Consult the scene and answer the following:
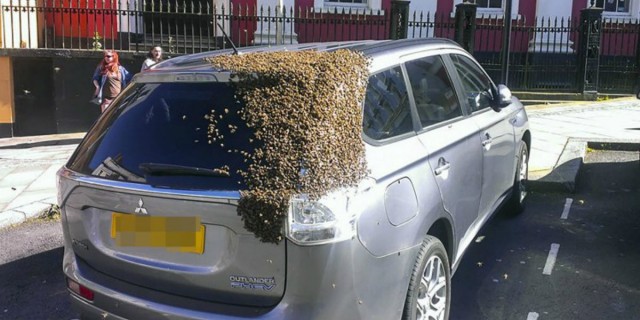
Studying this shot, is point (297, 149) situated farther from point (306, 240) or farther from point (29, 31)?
point (29, 31)

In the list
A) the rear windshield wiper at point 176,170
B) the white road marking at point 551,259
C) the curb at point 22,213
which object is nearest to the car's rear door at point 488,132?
the white road marking at point 551,259

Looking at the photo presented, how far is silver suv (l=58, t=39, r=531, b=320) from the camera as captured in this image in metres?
2.53

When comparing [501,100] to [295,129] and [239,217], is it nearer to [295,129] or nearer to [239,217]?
[295,129]

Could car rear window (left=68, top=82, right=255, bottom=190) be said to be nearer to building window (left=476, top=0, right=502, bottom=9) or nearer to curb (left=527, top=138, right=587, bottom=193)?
curb (left=527, top=138, right=587, bottom=193)

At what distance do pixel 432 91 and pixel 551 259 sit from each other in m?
1.93

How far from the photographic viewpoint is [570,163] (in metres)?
7.26

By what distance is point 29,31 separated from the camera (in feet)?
38.3

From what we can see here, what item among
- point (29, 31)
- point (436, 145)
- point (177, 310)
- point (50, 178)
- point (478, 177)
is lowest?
point (50, 178)

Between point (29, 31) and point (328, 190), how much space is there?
436 inches

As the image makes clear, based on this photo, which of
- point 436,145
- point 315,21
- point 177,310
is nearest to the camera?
point 177,310

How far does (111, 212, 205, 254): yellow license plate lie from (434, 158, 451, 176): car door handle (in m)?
1.38

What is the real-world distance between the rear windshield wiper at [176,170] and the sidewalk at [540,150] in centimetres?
396

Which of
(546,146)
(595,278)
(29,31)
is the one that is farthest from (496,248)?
(29,31)

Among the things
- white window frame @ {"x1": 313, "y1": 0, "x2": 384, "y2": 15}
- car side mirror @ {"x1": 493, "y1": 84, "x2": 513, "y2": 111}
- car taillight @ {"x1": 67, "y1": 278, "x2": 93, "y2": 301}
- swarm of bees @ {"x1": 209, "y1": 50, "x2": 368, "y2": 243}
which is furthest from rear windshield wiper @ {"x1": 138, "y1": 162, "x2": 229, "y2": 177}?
white window frame @ {"x1": 313, "y1": 0, "x2": 384, "y2": 15}
